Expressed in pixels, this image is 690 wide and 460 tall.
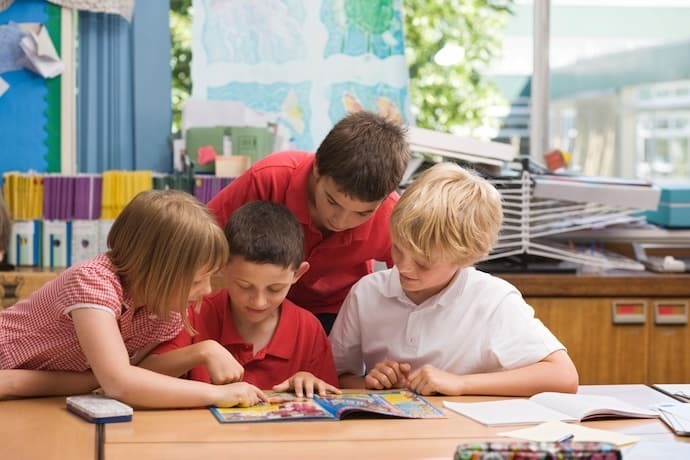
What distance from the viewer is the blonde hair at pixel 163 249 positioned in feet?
5.88

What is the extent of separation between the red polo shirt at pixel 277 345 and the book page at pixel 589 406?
1.58 ft

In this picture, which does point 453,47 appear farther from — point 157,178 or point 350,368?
point 350,368

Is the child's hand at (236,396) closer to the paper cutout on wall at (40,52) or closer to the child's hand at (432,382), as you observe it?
the child's hand at (432,382)

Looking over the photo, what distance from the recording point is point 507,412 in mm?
1752

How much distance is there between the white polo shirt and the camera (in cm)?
203

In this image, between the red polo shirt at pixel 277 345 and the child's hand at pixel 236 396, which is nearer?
the child's hand at pixel 236 396

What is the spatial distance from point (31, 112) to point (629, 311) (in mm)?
2189

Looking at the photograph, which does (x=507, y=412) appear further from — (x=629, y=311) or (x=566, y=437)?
(x=629, y=311)

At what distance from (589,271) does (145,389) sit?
78.9 inches

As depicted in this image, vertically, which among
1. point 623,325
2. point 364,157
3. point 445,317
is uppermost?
point 364,157

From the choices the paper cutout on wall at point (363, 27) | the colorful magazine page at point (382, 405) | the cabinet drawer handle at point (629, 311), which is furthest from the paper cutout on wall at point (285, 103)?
the colorful magazine page at point (382, 405)

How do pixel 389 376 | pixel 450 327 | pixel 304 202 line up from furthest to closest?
pixel 304 202 < pixel 450 327 < pixel 389 376

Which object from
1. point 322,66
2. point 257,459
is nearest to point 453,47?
point 322,66

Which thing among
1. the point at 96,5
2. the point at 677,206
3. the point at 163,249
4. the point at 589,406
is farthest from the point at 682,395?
the point at 96,5
